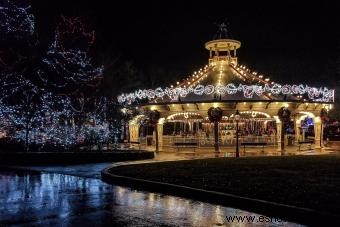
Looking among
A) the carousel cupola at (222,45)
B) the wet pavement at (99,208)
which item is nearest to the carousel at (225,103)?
the carousel cupola at (222,45)

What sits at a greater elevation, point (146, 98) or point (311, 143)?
point (146, 98)

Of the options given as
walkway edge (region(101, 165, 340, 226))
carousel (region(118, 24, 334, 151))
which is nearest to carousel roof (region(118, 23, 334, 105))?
carousel (region(118, 24, 334, 151))

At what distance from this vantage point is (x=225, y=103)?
30938 mm

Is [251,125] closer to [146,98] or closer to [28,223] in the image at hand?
[146,98]

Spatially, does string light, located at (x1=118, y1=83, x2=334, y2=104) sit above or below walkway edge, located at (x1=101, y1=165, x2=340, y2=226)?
above

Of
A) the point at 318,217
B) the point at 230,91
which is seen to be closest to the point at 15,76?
the point at 230,91

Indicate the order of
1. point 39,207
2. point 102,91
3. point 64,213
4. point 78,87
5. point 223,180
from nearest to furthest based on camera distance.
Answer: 1. point 64,213
2. point 39,207
3. point 223,180
4. point 78,87
5. point 102,91

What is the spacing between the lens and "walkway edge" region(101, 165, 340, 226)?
30.3ft

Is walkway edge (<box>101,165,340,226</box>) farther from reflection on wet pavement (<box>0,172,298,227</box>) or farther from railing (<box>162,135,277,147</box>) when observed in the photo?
railing (<box>162,135,277,147</box>)

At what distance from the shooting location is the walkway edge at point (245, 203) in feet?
30.3

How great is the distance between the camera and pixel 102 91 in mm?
46781

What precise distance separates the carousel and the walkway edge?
47.9ft

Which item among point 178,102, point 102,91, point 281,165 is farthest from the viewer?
point 102,91

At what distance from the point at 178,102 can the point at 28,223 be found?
2313 centimetres
